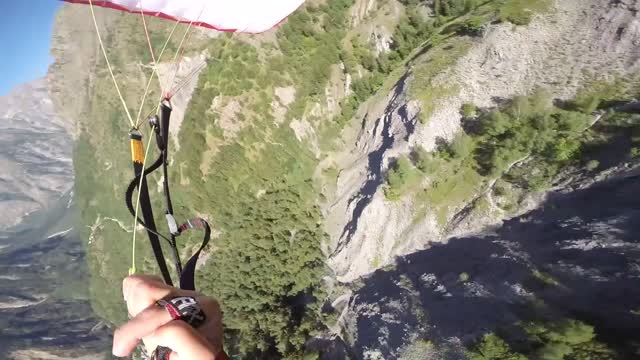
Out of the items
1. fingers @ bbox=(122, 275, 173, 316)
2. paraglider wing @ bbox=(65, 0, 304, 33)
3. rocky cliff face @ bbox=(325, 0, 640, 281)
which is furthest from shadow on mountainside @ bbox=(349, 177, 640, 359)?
fingers @ bbox=(122, 275, 173, 316)

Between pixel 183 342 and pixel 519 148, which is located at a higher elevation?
pixel 183 342

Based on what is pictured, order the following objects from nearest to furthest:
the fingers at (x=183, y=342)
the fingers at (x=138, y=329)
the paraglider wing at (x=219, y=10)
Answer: the fingers at (x=183, y=342) < the fingers at (x=138, y=329) < the paraglider wing at (x=219, y=10)

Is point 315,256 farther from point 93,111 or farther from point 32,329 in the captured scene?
point 32,329

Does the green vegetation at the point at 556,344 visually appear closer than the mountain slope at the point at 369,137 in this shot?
Yes

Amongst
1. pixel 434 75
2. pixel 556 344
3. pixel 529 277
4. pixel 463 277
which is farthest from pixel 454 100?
pixel 556 344

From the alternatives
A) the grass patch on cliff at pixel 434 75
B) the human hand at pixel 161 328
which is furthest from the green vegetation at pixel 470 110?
the human hand at pixel 161 328

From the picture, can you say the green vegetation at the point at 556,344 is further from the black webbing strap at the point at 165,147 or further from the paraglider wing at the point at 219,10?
the paraglider wing at the point at 219,10

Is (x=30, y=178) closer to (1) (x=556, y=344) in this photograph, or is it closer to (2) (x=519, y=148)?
(2) (x=519, y=148)
